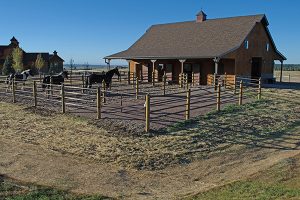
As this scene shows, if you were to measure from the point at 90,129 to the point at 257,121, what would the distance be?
6.92 m

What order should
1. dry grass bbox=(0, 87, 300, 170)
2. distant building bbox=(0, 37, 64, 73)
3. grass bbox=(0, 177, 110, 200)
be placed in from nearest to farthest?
grass bbox=(0, 177, 110, 200) → dry grass bbox=(0, 87, 300, 170) → distant building bbox=(0, 37, 64, 73)

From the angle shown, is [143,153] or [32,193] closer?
[32,193]

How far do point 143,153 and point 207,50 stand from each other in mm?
19425

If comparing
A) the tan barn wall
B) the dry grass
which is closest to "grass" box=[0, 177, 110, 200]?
the dry grass

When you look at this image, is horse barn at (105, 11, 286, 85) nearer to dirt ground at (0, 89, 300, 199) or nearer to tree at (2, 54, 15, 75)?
dirt ground at (0, 89, 300, 199)

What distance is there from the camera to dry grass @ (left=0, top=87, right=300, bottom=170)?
9.80 m

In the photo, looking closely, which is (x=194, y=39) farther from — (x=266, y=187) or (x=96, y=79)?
(x=266, y=187)

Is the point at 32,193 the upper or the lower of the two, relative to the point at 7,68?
lower

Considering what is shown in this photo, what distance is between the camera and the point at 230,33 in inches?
1174

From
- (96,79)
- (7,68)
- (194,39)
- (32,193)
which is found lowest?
(32,193)

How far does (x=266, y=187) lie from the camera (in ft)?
23.2

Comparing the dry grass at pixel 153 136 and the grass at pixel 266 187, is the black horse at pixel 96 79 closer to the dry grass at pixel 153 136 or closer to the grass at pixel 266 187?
the dry grass at pixel 153 136

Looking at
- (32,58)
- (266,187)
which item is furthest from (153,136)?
(32,58)

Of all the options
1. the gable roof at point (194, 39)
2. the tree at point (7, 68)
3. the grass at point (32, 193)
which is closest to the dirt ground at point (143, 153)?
the grass at point (32, 193)
